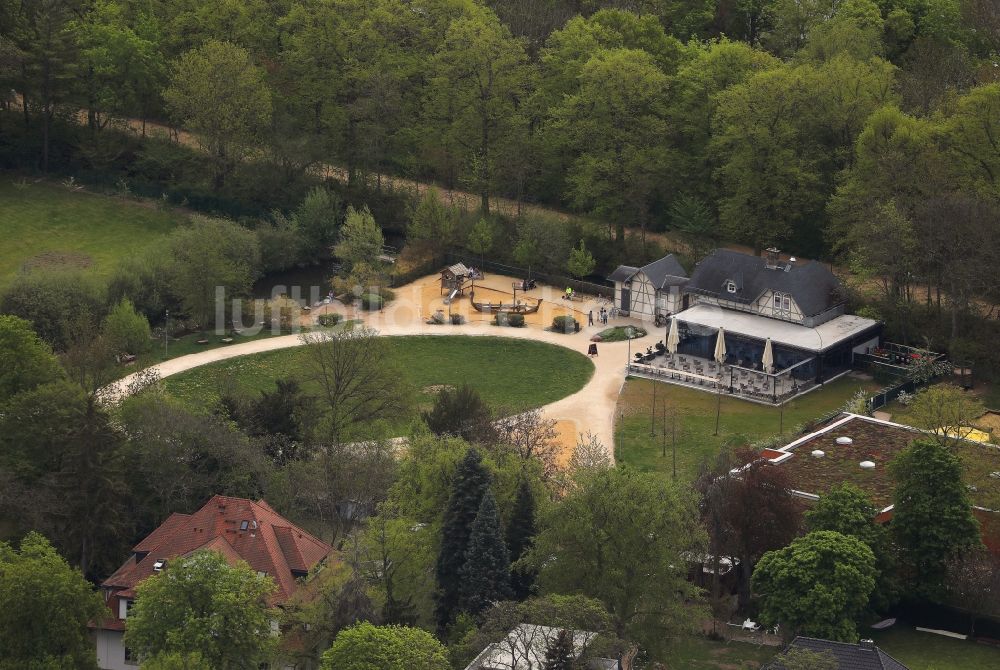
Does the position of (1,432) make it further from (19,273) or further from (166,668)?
(19,273)

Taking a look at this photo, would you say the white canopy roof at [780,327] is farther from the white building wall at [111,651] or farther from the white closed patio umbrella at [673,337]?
the white building wall at [111,651]

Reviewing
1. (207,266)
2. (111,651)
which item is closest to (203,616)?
(111,651)

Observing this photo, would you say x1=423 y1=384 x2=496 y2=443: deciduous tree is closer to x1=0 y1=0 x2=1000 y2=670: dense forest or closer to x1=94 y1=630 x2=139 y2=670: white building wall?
x1=0 y1=0 x2=1000 y2=670: dense forest

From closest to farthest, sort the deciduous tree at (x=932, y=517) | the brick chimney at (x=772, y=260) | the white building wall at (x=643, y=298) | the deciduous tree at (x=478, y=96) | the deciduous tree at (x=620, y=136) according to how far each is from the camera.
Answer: the deciduous tree at (x=932, y=517) < the brick chimney at (x=772, y=260) < the white building wall at (x=643, y=298) < the deciduous tree at (x=620, y=136) < the deciduous tree at (x=478, y=96)

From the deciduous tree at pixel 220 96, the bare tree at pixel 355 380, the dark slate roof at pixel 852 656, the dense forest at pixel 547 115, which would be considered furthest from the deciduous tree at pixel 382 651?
the deciduous tree at pixel 220 96

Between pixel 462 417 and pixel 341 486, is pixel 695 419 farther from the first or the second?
pixel 341 486

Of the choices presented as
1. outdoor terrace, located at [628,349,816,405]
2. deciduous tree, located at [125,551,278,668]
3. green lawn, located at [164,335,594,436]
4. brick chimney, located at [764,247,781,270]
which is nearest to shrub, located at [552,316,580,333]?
green lawn, located at [164,335,594,436]

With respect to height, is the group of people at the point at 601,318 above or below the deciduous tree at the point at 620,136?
below
